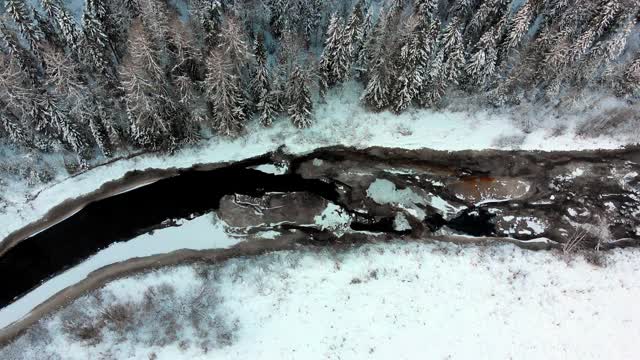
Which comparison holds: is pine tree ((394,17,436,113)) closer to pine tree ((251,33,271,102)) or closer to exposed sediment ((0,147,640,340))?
exposed sediment ((0,147,640,340))

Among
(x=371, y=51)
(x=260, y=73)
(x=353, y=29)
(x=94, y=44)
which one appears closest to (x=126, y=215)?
(x=94, y=44)

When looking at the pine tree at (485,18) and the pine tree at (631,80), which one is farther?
the pine tree at (631,80)

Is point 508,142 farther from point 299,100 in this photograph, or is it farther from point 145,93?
point 145,93

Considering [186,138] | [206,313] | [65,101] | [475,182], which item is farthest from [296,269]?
[65,101]

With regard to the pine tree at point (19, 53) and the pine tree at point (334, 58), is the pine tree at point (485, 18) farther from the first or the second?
the pine tree at point (19, 53)

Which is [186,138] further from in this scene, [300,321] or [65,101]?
[300,321]

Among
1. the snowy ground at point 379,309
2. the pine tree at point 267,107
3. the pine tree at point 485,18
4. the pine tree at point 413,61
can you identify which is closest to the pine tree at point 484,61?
the pine tree at point 485,18
